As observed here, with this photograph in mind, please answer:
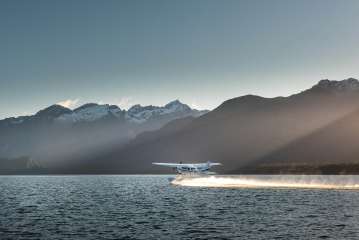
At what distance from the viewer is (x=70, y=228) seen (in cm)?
7112

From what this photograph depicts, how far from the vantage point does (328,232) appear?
63.8 m

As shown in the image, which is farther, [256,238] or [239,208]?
[239,208]

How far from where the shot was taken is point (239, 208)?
9956cm

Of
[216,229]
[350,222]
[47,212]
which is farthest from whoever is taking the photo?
[47,212]

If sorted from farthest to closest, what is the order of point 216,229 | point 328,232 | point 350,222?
point 350,222
point 216,229
point 328,232

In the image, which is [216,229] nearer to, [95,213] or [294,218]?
[294,218]

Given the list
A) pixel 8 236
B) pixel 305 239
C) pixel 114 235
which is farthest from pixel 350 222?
pixel 8 236

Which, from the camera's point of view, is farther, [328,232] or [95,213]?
[95,213]

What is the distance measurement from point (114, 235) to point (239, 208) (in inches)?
1630

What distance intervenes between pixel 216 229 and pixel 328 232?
50.2 feet

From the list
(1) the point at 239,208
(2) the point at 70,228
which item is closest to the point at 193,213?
(1) the point at 239,208

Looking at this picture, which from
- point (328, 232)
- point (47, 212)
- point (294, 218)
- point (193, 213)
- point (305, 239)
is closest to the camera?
point (305, 239)

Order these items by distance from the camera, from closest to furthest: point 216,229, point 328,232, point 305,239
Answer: point 305,239 → point 328,232 → point 216,229

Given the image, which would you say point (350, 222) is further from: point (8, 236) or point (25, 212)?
point (25, 212)
